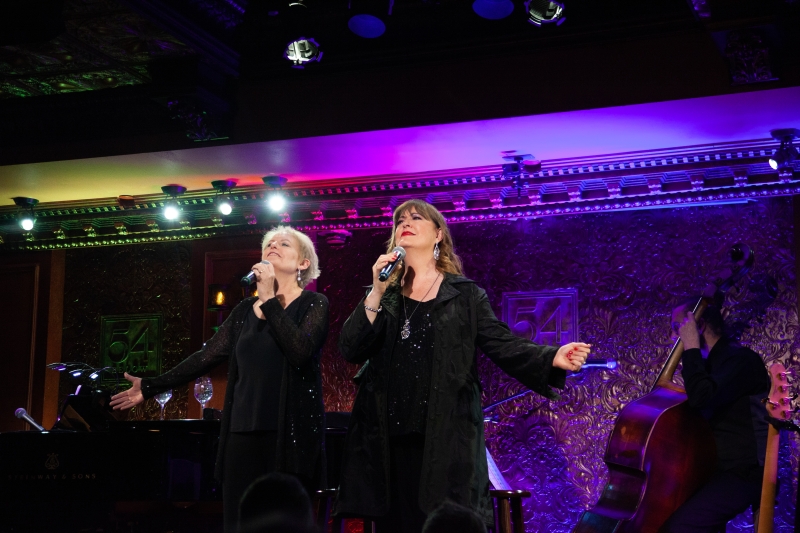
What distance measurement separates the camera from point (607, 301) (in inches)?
242

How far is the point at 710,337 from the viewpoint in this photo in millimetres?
4645

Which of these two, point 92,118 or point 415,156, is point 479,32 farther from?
point 92,118

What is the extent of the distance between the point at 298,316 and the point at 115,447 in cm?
187

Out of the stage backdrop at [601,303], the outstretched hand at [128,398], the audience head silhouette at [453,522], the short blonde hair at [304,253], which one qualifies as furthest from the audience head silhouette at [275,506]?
the stage backdrop at [601,303]

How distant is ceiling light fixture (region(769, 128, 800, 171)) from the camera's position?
17.3 feet

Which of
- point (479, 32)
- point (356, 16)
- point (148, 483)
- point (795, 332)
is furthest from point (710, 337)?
point (148, 483)

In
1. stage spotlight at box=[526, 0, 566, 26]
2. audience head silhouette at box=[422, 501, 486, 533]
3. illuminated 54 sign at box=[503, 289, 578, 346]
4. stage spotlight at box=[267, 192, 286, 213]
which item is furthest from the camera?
stage spotlight at box=[267, 192, 286, 213]

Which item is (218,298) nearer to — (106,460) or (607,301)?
(106,460)

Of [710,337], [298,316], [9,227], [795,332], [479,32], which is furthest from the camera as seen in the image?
[9,227]

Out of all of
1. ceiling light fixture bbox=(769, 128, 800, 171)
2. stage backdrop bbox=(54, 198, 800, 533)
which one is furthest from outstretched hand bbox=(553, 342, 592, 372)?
stage backdrop bbox=(54, 198, 800, 533)

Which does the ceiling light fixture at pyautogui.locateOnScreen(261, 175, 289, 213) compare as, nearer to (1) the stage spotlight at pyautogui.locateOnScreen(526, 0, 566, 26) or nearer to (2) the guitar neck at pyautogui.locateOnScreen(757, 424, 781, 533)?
(1) the stage spotlight at pyautogui.locateOnScreen(526, 0, 566, 26)

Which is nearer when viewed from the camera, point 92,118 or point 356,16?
point 356,16

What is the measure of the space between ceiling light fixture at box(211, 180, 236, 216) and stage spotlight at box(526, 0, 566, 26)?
2706mm

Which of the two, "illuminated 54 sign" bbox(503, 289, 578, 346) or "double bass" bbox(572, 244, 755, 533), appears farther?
"illuminated 54 sign" bbox(503, 289, 578, 346)
